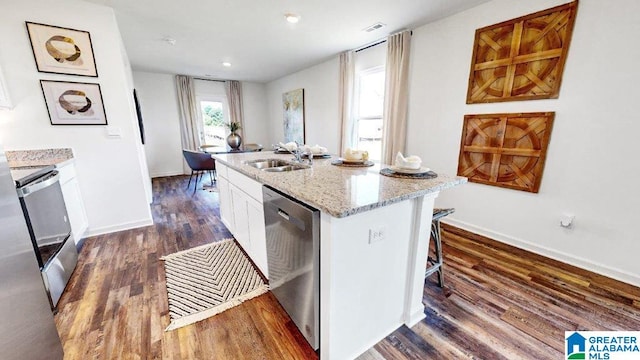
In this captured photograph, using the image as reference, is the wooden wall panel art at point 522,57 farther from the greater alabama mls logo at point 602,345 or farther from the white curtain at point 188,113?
the white curtain at point 188,113

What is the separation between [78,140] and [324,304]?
3065mm

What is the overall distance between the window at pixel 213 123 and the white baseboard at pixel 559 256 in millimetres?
5969

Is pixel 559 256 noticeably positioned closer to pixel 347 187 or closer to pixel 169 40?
pixel 347 187

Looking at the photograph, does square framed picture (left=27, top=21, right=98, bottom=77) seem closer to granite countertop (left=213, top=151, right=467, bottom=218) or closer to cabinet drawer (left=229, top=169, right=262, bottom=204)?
cabinet drawer (left=229, top=169, right=262, bottom=204)

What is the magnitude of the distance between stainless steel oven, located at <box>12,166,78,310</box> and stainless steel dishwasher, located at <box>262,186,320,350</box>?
1.43 m

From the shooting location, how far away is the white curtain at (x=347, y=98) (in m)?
3.90

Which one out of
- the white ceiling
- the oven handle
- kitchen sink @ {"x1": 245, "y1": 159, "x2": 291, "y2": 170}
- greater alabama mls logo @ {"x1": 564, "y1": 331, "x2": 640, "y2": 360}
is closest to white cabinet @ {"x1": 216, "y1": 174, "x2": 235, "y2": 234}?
kitchen sink @ {"x1": 245, "y1": 159, "x2": 291, "y2": 170}

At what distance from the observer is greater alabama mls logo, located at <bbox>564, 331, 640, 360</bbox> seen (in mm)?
1265

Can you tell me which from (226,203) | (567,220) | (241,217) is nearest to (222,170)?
(226,203)

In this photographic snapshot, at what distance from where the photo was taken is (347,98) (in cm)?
403

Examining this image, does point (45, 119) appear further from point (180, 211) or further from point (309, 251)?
point (309, 251)

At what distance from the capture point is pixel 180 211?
3.47 metres

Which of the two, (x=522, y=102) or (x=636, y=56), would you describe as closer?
(x=636, y=56)

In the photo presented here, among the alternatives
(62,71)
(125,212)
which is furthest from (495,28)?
(125,212)
